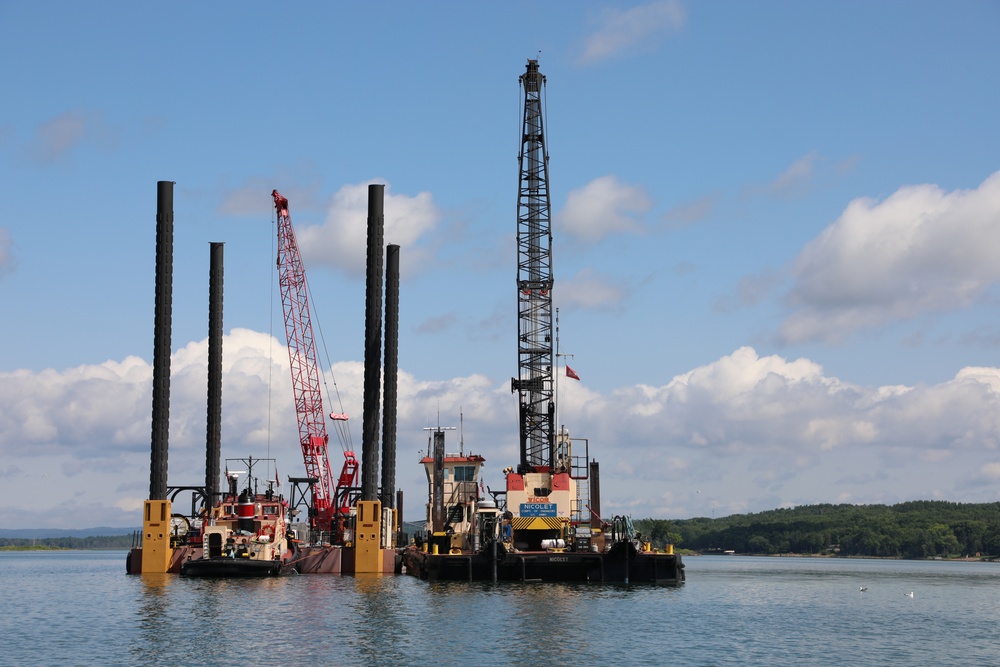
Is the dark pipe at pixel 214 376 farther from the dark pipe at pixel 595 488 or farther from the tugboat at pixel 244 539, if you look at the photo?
the dark pipe at pixel 595 488

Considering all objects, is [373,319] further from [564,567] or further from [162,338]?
[564,567]

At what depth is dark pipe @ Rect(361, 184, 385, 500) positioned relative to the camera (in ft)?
295

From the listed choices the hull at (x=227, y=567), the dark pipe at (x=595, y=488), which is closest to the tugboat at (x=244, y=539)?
the hull at (x=227, y=567)

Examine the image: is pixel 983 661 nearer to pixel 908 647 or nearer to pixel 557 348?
pixel 908 647

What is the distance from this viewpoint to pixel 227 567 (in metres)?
82.4

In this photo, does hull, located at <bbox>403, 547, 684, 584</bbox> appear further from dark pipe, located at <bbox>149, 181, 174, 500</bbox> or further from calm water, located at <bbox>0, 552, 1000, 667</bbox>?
dark pipe, located at <bbox>149, 181, 174, 500</bbox>

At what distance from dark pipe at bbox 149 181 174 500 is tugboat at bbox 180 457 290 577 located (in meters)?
5.52

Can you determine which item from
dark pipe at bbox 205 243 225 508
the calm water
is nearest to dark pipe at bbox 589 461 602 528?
the calm water

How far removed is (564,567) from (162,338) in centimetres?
3501

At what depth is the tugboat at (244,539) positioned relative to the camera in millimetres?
82750

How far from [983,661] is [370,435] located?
168ft

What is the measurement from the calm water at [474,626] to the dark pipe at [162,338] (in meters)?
8.22

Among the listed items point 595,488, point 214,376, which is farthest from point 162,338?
point 595,488

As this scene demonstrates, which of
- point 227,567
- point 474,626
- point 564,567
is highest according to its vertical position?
point 564,567
